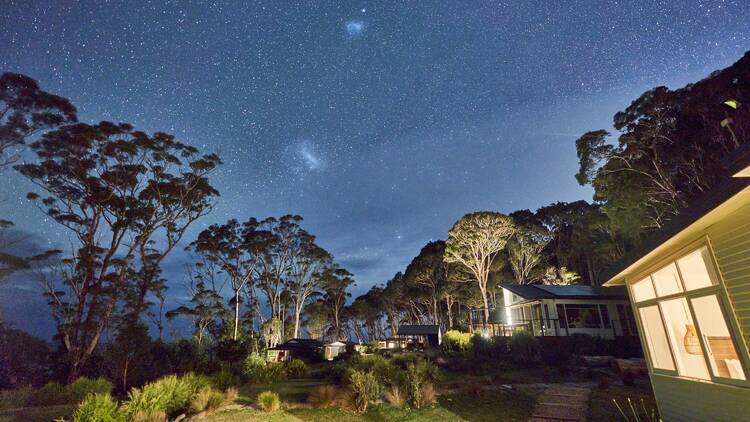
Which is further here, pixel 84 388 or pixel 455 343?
pixel 455 343

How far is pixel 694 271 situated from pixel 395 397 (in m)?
8.92

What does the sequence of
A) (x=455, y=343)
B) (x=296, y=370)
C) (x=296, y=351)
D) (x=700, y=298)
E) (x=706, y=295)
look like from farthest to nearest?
1. (x=296, y=351)
2. (x=455, y=343)
3. (x=296, y=370)
4. (x=700, y=298)
5. (x=706, y=295)

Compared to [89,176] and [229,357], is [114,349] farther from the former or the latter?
[89,176]

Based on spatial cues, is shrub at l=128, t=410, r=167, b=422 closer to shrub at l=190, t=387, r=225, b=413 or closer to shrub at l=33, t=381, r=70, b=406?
shrub at l=190, t=387, r=225, b=413

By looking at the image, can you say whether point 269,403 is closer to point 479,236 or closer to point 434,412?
point 434,412

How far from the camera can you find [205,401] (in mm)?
10477

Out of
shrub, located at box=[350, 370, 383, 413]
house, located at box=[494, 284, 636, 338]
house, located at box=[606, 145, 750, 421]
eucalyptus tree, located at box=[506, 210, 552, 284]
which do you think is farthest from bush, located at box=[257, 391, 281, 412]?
eucalyptus tree, located at box=[506, 210, 552, 284]

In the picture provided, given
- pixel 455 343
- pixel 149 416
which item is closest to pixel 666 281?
pixel 149 416

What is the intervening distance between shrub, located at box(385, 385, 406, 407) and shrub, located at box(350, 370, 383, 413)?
0.37 metres

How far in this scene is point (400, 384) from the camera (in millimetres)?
12789

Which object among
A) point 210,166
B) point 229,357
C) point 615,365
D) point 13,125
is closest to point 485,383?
point 615,365

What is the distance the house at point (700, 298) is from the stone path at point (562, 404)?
256cm

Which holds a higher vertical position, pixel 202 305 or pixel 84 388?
pixel 202 305

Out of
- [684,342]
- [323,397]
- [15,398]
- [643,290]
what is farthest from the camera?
[15,398]
